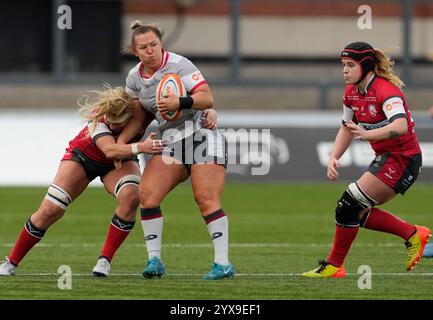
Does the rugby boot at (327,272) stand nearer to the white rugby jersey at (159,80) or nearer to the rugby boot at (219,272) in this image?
the rugby boot at (219,272)

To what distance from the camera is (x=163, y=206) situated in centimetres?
1812

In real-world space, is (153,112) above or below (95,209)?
above

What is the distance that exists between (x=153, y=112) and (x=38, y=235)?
1390 mm

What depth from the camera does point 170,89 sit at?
975 cm

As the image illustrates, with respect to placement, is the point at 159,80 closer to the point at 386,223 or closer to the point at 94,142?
the point at 94,142

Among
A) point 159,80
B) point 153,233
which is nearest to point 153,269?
point 153,233

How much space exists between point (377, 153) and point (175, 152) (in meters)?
1.68

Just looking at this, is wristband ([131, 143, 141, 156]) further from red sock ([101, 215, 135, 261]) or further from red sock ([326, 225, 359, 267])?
red sock ([326, 225, 359, 267])

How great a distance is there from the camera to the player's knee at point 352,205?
32.7 ft

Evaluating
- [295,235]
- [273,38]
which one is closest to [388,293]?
[295,235]

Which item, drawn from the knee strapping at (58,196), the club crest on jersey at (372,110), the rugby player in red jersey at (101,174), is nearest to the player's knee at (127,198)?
the rugby player in red jersey at (101,174)
